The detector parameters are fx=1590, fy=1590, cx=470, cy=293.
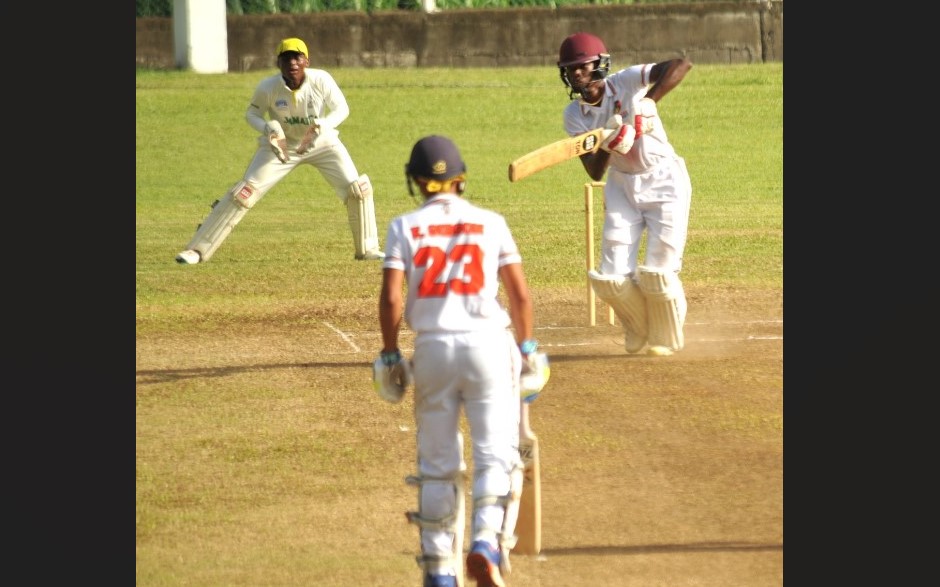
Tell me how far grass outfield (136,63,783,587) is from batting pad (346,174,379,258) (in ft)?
0.74

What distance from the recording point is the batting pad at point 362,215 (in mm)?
14375

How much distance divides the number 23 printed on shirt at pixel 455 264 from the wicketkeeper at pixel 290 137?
763 cm

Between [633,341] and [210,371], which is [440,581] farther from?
[633,341]

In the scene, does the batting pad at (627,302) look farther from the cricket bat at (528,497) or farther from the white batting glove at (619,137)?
the cricket bat at (528,497)

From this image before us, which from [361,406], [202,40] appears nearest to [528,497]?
[361,406]

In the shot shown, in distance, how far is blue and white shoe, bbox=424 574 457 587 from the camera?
599 centimetres

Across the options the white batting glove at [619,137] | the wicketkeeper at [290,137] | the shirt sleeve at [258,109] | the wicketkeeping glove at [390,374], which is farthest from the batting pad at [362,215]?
the wicketkeeping glove at [390,374]

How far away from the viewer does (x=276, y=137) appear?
1366cm

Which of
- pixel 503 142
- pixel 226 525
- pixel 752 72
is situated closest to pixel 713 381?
pixel 226 525

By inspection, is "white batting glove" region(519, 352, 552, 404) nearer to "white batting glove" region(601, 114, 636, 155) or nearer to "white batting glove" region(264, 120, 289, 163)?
"white batting glove" region(601, 114, 636, 155)

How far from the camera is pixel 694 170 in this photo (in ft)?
69.2
